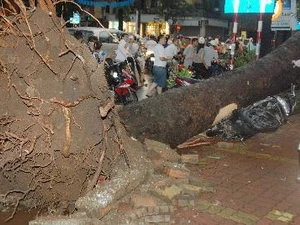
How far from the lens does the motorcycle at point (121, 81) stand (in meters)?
9.41

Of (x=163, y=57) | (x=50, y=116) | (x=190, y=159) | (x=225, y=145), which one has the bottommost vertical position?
(x=225, y=145)

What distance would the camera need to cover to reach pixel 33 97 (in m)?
3.56

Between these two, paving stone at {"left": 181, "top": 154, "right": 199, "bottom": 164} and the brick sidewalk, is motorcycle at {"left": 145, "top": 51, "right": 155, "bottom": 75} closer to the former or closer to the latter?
the brick sidewalk

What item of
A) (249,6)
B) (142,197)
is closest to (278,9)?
(249,6)

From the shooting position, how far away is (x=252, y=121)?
20.7ft

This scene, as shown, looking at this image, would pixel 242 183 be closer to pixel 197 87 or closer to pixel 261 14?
pixel 197 87

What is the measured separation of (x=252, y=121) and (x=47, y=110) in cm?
372

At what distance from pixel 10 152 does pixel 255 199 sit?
255 centimetres

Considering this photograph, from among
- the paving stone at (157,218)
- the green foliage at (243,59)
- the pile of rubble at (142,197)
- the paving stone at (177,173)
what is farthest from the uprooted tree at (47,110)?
the green foliage at (243,59)

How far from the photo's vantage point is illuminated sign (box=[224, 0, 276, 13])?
10.1 meters

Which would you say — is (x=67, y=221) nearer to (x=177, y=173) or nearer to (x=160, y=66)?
(x=177, y=173)

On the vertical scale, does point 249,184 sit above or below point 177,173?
below

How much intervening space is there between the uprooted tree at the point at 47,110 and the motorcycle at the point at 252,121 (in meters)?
2.95

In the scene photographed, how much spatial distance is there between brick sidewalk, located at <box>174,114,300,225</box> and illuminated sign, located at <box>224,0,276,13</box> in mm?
4544
